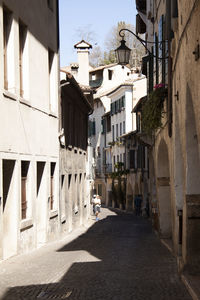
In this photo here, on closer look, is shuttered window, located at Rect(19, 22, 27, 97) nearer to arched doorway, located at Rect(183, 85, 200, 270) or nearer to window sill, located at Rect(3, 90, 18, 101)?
window sill, located at Rect(3, 90, 18, 101)

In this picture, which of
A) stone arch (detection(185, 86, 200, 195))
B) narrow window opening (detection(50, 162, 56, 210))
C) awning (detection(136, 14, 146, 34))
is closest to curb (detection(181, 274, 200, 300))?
stone arch (detection(185, 86, 200, 195))

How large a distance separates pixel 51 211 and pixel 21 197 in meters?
4.11

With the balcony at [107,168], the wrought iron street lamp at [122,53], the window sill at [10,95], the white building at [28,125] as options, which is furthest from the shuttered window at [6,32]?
the balcony at [107,168]

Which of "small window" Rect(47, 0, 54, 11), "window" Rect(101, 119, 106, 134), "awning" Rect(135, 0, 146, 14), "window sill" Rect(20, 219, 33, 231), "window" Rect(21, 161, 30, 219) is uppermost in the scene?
"awning" Rect(135, 0, 146, 14)

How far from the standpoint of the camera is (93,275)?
11.7 meters

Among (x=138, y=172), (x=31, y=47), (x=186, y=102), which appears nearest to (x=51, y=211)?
(x=31, y=47)

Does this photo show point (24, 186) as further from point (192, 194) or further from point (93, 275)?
point (192, 194)

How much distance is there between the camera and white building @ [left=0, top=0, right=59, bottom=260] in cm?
1498

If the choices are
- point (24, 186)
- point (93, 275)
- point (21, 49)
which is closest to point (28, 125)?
point (24, 186)

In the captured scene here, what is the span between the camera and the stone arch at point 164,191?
20406mm

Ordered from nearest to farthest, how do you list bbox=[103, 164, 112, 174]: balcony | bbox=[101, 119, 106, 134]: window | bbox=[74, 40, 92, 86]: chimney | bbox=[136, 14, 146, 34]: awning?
bbox=[136, 14, 146, 34]: awning → bbox=[74, 40, 92, 86]: chimney → bbox=[103, 164, 112, 174]: balcony → bbox=[101, 119, 106, 134]: window

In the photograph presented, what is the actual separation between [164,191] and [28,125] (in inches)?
219

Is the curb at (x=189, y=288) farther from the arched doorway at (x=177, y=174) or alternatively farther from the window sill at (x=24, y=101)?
the window sill at (x=24, y=101)

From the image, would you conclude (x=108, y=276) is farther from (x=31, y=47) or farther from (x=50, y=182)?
(x=50, y=182)
